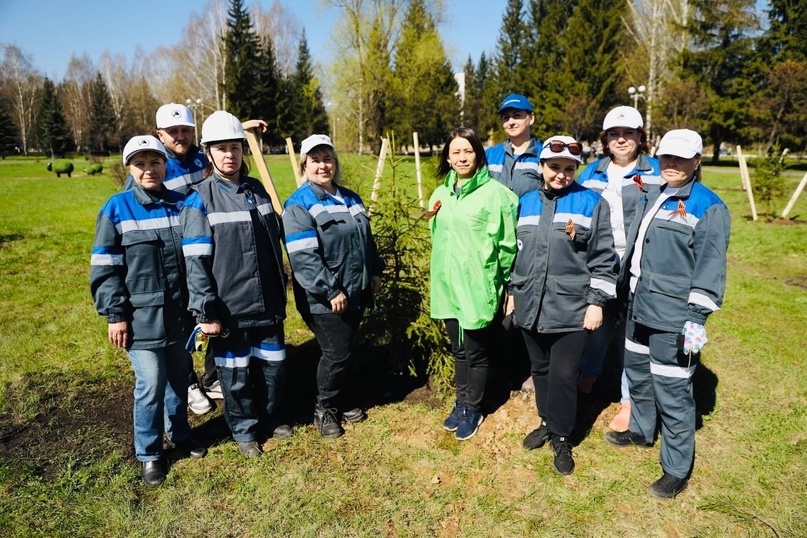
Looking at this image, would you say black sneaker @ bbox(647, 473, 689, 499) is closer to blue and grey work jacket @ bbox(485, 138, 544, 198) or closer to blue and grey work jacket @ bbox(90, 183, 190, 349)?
blue and grey work jacket @ bbox(485, 138, 544, 198)

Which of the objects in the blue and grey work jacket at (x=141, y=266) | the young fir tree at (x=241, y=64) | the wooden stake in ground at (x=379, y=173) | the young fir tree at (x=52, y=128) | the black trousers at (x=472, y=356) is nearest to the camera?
the blue and grey work jacket at (x=141, y=266)

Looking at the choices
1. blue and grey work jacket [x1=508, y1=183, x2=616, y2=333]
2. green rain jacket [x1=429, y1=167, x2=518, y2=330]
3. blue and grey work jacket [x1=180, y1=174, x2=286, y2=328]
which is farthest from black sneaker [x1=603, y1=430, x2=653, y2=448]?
blue and grey work jacket [x1=180, y1=174, x2=286, y2=328]

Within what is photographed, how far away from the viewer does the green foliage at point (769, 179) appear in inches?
497

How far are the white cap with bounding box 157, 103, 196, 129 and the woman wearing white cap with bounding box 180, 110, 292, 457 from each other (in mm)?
533

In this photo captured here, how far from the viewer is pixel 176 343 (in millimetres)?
3232

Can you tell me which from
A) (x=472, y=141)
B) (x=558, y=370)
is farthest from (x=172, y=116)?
(x=558, y=370)

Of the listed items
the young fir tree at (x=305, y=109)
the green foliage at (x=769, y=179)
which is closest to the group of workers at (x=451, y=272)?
the green foliage at (x=769, y=179)

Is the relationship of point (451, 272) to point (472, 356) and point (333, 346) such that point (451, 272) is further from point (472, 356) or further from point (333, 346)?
point (333, 346)

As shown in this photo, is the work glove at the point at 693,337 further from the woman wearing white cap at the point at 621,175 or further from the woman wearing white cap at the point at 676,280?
the woman wearing white cap at the point at 621,175

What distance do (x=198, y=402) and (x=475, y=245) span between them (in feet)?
8.78

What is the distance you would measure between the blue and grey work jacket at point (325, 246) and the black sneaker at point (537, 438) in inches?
61.8

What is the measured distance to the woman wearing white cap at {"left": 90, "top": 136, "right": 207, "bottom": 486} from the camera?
292cm

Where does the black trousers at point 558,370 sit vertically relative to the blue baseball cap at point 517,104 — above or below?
below

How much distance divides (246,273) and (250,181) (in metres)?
0.63
